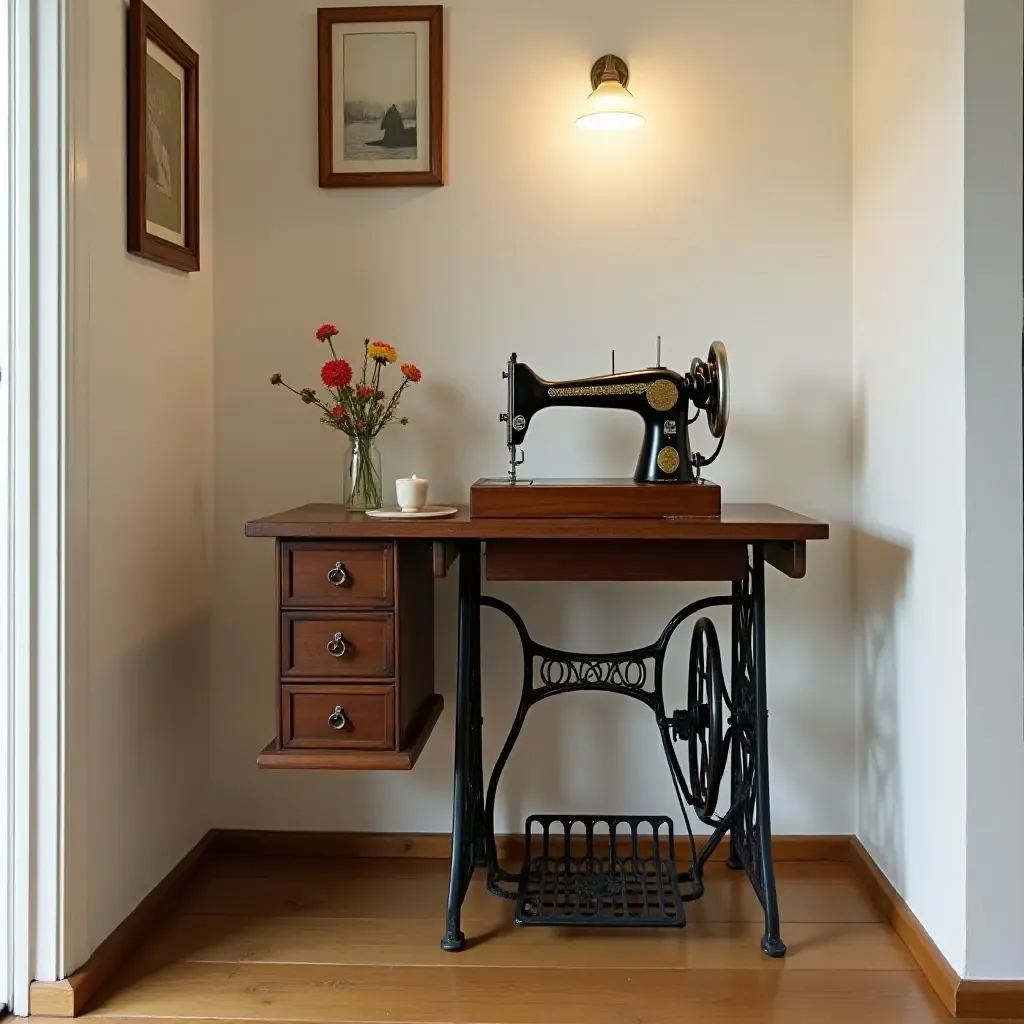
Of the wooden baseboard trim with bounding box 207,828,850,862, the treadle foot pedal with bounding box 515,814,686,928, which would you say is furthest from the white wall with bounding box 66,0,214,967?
the treadle foot pedal with bounding box 515,814,686,928

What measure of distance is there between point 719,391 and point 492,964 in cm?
114

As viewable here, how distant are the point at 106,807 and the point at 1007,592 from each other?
159 cm

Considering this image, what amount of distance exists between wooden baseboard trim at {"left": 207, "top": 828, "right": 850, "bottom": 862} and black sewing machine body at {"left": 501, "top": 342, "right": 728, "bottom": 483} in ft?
3.05

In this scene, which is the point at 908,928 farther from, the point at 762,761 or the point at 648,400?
the point at 648,400

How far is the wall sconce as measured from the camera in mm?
2297

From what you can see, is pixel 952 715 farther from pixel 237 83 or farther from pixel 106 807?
→ pixel 237 83

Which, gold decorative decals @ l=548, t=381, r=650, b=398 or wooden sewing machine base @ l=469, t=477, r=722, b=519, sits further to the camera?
gold decorative decals @ l=548, t=381, r=650, b=398

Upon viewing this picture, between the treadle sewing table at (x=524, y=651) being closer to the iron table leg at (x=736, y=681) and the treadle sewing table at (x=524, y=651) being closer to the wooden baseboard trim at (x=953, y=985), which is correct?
the iron table leg at (x=736, y=681)

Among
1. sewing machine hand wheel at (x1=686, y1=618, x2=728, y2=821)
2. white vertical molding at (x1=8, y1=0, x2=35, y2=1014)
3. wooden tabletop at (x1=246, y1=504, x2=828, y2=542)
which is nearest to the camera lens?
white vertical molding at (x1=8, y1=0, x2=35, y2=1014)

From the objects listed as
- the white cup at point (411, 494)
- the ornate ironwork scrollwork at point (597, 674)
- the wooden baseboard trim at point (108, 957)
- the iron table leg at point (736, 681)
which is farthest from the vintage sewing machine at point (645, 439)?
the wooden baseboard trim at point (108, 957)

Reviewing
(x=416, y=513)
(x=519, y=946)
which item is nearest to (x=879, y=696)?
(x=519, y=946)

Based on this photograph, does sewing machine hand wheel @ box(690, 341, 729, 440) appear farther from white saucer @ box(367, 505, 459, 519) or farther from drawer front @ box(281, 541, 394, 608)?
drawer front @ box(281, 541, 394, 608)

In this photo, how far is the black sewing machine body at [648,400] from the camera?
2.04m

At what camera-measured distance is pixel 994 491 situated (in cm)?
173
